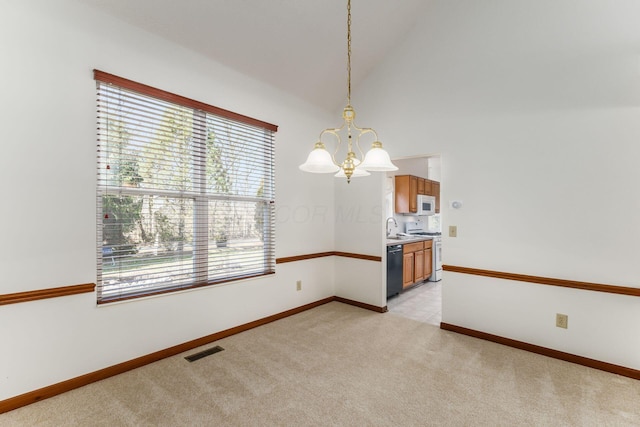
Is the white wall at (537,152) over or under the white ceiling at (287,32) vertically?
under

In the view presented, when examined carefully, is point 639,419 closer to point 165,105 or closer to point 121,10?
point 165,105

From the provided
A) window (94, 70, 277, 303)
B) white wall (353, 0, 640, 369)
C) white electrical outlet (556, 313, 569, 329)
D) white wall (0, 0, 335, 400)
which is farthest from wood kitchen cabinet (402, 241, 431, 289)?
white wall (0, 0, 335, 400)

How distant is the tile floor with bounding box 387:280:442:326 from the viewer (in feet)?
12.4

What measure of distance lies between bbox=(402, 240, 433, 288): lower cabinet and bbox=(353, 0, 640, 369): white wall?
4.66 feet

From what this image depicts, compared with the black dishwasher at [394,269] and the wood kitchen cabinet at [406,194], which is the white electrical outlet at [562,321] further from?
the wood kitchen cabinet at [406,194]

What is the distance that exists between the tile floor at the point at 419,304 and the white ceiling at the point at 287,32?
10.4 feet

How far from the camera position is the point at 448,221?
3309 millimetres

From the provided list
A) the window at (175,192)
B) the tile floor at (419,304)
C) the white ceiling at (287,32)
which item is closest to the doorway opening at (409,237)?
the tile floor at (419,304)

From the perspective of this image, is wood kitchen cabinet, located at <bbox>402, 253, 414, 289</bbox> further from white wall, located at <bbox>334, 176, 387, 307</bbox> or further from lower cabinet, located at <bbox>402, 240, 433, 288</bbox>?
white wall, located at <bbox>334, 176, 387, 307</bbox>

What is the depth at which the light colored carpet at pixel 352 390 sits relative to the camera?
6.10 feet

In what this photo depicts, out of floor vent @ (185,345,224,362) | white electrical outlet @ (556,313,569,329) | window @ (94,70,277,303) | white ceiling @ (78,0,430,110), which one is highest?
white ceiling @ (78,0,430,110)

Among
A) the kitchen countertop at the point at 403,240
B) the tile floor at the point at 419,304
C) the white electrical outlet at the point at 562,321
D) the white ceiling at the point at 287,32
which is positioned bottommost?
the tile floor at the point at 419,304

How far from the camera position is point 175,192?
2.70m

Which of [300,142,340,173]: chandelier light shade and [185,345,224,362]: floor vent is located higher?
[300,142,340,173]: chandelier light shade
